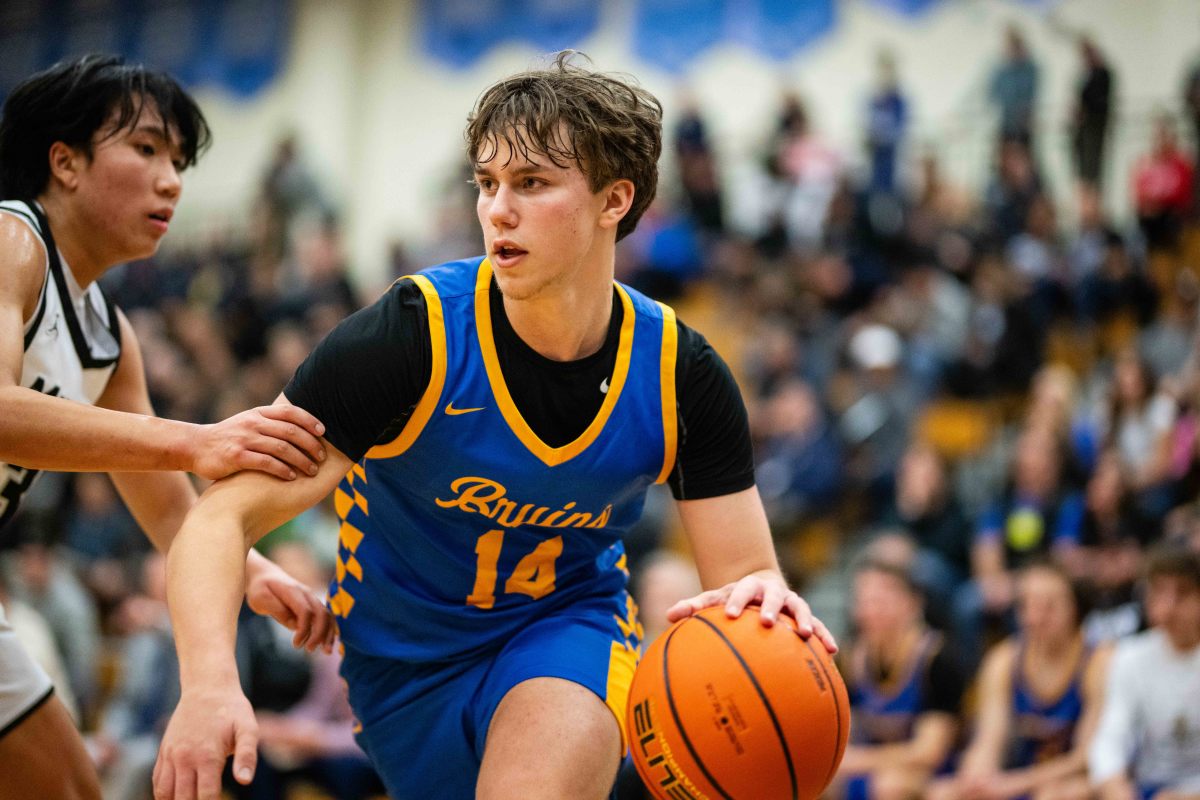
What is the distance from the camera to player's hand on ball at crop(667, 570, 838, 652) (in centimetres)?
326

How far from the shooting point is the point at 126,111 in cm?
388

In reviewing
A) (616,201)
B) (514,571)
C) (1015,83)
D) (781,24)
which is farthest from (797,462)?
(781,24)

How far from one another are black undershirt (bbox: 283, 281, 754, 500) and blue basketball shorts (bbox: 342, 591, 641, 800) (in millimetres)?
470

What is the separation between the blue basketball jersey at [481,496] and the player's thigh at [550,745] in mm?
362

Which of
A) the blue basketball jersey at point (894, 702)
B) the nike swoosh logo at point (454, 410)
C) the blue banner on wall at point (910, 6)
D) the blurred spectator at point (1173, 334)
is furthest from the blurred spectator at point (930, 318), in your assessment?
the nike swoosh logo at point (454, 410)

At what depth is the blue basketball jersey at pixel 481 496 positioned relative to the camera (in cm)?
337

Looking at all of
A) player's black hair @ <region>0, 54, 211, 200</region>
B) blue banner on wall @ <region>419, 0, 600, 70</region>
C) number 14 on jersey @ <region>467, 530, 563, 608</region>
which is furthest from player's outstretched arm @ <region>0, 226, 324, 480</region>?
blue banner on wall @ <region>419, 0, 600, 70</region>

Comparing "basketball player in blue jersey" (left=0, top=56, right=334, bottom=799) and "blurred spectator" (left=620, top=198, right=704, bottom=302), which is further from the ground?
"basketball player in blue jersey" (left=0, top=56, right=334, bottom=799)

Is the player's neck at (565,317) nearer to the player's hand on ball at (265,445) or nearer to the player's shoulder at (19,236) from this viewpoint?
the player's hand on ball at (265,445)

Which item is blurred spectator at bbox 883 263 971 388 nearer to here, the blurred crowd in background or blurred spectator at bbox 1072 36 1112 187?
the blurred crowd in background

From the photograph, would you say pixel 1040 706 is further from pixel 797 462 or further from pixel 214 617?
pixel 214 617

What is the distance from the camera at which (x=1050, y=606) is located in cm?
675

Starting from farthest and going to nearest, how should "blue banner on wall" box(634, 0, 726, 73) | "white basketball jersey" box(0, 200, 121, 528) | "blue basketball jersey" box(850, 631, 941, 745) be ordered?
"blue banner on wall" box(634, 0, 726, 73) → "blue basketball jersey" box(850, 631, 941, 745) → "white basketball jersey" box(0, 200, 121, 528)

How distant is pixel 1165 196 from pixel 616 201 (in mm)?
9928
